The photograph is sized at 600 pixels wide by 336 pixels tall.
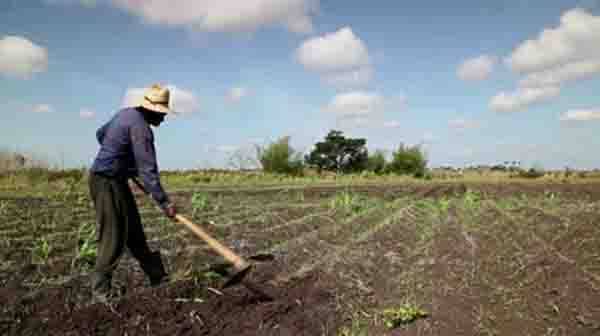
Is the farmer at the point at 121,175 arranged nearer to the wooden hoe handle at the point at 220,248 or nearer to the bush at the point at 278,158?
the wooden hoe handle at the point at 220,248

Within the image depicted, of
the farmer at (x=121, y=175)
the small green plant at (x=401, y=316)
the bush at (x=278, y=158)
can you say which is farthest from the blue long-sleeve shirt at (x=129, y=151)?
the bush at (x=278, y=158)

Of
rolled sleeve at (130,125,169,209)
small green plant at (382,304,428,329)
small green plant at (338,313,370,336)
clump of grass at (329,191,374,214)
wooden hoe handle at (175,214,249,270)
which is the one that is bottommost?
small green plant at (338,313,370,336)

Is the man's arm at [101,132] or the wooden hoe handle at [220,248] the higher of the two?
the man's arm at [101,132]

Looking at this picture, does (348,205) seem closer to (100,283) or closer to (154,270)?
(154,270)

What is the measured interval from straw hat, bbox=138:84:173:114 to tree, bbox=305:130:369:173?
30090mm

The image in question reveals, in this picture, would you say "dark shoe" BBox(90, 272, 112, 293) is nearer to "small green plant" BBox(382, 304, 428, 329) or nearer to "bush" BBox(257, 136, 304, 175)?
"small green plant" BBox(382, 304, 428, 329)

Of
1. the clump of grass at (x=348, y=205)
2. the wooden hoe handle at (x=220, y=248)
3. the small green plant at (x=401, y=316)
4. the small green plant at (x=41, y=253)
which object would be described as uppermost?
the wooden hoe handle at (x=220, y=248)

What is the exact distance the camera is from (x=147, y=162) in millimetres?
3643

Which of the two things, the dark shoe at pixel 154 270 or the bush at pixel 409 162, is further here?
the bush at pixel 409 162

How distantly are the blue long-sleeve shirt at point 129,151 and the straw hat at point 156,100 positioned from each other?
0.35 feet

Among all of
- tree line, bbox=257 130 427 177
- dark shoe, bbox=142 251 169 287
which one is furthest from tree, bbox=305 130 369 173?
dark shoe, bbox=142 251 169 287

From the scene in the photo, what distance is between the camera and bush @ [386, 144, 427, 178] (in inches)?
1256

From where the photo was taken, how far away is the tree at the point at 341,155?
34688 millimetres

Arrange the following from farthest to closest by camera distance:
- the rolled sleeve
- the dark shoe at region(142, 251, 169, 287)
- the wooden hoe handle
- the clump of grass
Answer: the clump of grass < the dark shoe at region(142, 251, 169, 287) < the rolled sleeve < the wooden hoe handle
